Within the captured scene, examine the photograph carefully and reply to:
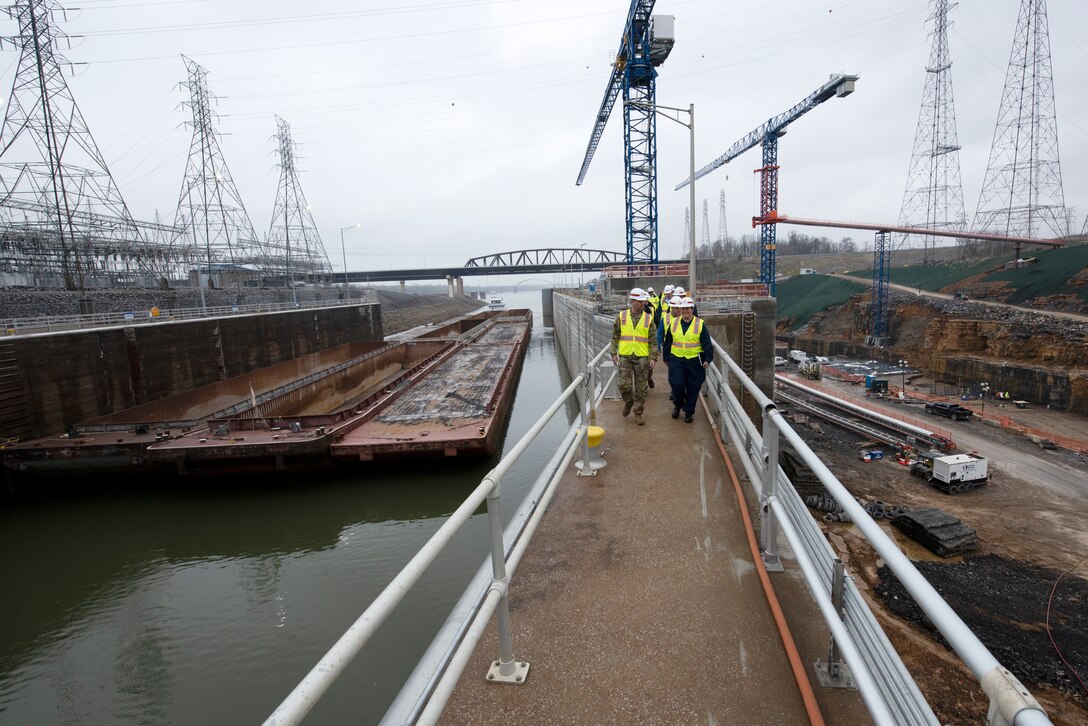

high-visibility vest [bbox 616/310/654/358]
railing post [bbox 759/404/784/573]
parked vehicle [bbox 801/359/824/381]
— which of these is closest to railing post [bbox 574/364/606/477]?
high-visibility vest [bbox 616/310/654/358]

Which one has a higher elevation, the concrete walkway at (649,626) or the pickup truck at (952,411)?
the concrete walkway at (649,626)

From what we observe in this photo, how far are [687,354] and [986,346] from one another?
34.9 metres

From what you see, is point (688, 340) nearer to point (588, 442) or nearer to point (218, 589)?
point (588, 442)

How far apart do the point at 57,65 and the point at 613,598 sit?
3497 cm

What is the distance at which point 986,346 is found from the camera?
101 ft

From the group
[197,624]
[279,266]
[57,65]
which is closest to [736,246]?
[279,266]

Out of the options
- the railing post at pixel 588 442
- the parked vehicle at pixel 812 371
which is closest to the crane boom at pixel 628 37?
the parked vehicle at pixel 812 371

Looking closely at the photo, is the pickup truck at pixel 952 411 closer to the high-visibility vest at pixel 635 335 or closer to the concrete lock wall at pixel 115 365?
the high-visibility vest at pixel 635 335

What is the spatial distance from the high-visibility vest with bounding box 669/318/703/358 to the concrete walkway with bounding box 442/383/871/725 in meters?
2.00

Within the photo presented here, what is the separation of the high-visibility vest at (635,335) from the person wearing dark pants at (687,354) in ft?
1.12

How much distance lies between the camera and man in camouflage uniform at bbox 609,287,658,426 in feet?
20.6

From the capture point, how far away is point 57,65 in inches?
949

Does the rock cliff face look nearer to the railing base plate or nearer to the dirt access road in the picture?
the dirt access road

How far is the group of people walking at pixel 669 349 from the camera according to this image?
620 centimetres
